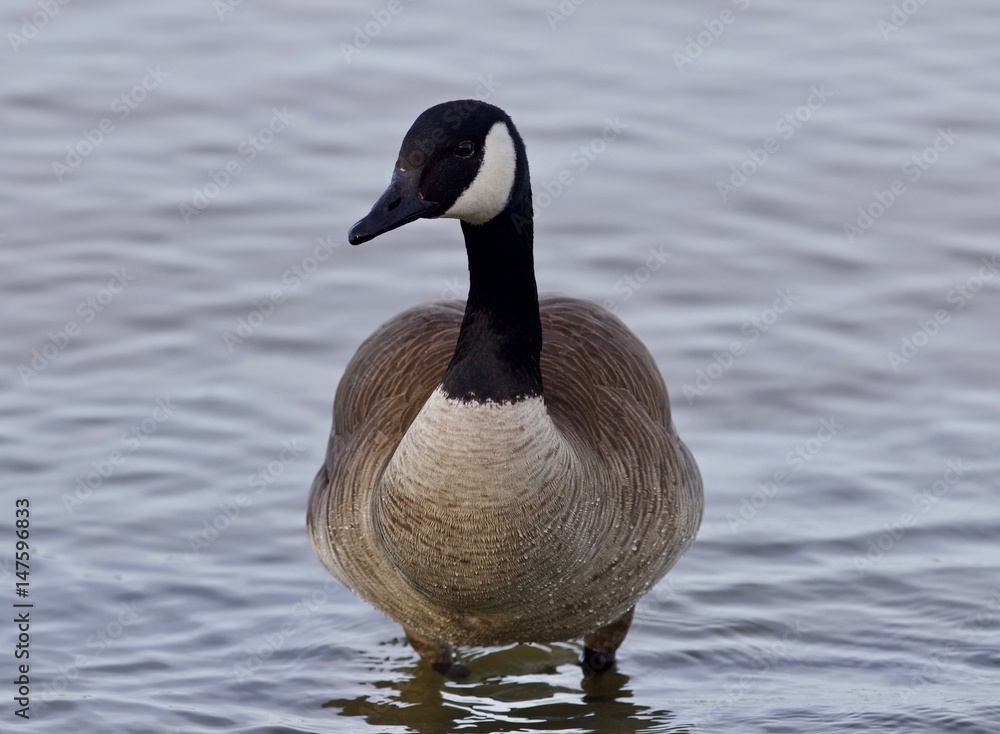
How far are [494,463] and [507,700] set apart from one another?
1.62 meters

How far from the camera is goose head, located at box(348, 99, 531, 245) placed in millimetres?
5418

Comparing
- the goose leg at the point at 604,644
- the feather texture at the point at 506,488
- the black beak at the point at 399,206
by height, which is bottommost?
the goose leg at the point at 604,644

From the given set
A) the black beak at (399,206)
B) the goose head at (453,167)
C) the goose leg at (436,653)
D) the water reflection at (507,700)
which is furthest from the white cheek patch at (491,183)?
the water reflection at (507,700)

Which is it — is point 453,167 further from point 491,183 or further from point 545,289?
point 545,289

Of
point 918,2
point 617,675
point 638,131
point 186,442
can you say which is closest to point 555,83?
point 638,131

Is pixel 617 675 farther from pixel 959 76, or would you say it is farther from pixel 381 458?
pixel 959 76

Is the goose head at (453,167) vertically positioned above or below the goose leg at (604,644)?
above

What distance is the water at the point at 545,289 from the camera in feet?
22.3

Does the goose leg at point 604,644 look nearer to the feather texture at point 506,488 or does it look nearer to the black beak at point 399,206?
the feather texture at point 506,488

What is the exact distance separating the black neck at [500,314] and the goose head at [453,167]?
0.13 m

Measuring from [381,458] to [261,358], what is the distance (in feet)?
10.6

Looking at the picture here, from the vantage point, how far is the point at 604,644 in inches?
268

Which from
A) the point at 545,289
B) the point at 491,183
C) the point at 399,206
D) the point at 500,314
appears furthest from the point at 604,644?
the point at 545,289

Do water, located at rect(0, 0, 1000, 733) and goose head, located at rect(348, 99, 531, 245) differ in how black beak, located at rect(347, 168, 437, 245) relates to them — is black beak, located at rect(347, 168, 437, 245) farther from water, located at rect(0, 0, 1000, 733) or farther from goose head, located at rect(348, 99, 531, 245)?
water, located at rect(0, 0, 1000, 733)
